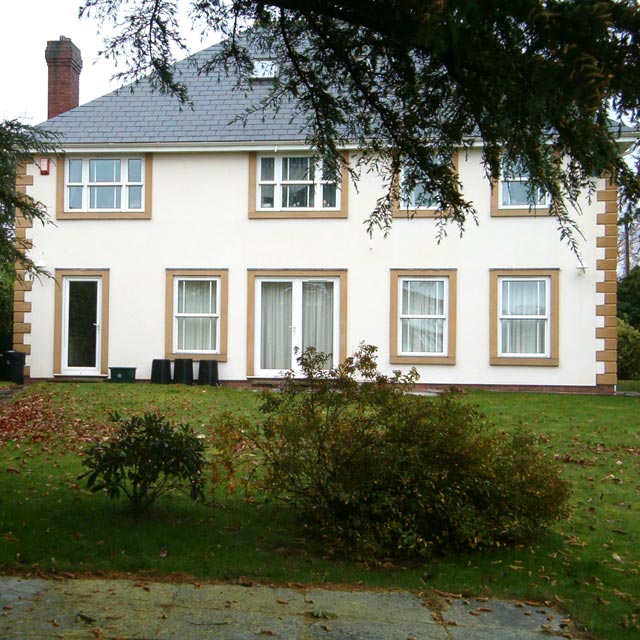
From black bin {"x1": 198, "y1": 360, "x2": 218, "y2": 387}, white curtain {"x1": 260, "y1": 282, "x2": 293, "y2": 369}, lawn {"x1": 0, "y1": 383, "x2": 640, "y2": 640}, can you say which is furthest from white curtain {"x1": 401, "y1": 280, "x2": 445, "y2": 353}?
lawn {"x1": 0, "y1": 383, "x2": 640, "y2": 640}

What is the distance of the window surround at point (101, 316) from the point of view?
19.0 metres

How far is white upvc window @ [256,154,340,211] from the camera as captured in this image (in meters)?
18.7

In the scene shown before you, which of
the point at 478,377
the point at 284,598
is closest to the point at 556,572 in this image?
the point at 284,598

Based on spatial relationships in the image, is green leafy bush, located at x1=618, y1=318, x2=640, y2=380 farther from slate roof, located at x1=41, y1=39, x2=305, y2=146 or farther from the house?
slate roof, located at x1=41, y1=39, x2=305, y2=146

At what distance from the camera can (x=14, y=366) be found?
18.0m

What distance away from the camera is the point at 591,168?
19.6 ft

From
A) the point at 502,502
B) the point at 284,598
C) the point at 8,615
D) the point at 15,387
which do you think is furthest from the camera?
the point at 15,387

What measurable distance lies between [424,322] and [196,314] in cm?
520

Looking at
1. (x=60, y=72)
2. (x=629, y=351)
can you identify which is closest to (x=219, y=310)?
(x=60, y=72)

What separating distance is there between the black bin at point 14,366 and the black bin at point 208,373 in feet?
12.7

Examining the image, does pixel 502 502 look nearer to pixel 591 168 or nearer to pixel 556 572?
pixel 556 572

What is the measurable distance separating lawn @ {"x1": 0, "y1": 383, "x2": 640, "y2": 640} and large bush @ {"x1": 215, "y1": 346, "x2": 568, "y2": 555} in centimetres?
26

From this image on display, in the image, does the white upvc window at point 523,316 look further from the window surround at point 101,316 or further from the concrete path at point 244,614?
the concrete path at point 244,614

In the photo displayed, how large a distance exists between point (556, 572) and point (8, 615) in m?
4.03
